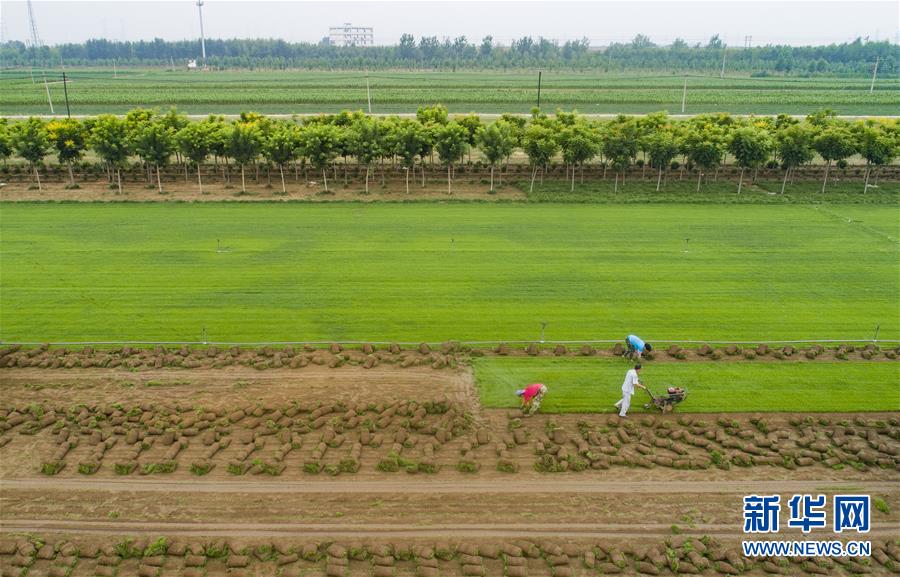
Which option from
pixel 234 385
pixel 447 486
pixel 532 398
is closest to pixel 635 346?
pixel 532 398

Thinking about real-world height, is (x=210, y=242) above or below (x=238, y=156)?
below

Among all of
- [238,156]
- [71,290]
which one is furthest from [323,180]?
[71,290]

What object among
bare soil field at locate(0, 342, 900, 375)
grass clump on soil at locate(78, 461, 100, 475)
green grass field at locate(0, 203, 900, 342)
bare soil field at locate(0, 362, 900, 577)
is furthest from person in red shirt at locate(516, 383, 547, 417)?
grass clump on soil at locate(78, 461, 100, 475)

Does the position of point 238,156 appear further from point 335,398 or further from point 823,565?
point 823,565

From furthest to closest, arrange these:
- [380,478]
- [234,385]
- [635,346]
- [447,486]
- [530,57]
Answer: [530,57] → [635,346] → [234,385] → [380,478] → [447,486]

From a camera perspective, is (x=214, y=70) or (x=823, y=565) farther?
(x=214, y=70)

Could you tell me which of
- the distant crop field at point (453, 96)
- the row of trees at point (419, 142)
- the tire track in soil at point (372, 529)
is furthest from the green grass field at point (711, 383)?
the distant crop field at point (453, 96)

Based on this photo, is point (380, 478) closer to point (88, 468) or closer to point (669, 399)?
point (88, 468)

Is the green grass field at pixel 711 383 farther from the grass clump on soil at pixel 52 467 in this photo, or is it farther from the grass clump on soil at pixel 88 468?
the grass clump on soil at pixel 52 467
